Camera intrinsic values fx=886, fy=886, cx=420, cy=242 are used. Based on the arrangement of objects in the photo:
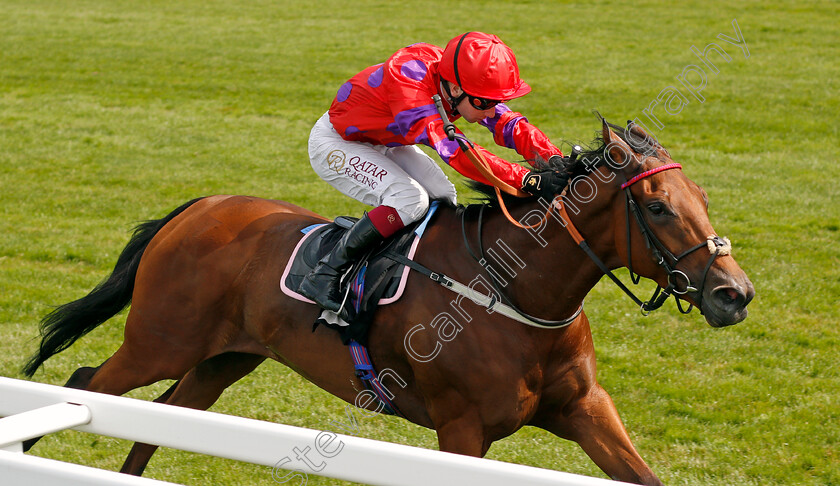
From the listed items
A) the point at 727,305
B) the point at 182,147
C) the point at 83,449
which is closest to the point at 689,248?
the point at 727,305

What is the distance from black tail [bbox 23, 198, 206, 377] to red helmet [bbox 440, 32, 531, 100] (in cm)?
163

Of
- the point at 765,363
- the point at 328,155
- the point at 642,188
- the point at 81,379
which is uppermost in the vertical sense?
the point at 642,188

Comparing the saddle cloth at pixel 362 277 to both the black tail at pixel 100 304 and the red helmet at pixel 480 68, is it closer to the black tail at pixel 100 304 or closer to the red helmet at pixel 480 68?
the red helmet at pixel 480 68

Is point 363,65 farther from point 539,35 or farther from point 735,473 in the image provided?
point 735,473

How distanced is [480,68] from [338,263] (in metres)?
0.96

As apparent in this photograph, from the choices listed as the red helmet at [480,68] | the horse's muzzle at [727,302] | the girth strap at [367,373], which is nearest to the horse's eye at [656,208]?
the horse's muzzle at [727,302]

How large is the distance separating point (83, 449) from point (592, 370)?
2.61 m

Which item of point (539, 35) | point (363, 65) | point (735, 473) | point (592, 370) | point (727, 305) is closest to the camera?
point (727, 305)

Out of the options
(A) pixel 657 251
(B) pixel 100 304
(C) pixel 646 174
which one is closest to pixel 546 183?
(C) pixel 646 174

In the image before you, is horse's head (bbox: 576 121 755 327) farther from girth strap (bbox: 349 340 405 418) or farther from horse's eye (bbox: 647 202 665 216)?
girth strap (bbox: 349 340 405 418)

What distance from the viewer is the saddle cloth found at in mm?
3541

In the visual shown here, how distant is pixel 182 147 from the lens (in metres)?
11.0

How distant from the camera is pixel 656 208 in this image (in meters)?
3.01

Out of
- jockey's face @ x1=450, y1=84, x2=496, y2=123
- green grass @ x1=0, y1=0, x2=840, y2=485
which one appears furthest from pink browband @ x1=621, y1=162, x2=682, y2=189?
green grass @ x1=0, y1=0, x2=840, y2=485
